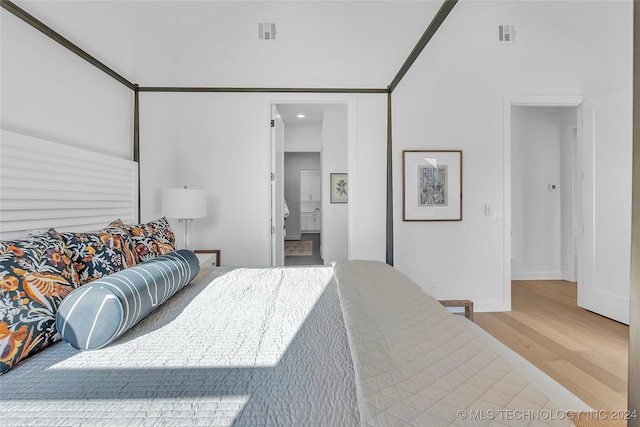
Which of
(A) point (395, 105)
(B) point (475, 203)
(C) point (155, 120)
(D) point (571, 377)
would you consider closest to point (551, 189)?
(B) point (475, 203)

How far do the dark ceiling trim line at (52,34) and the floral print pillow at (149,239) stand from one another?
1.04 metres

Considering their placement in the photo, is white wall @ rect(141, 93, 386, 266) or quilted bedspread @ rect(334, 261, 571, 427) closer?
quilted bedspread @ rect(334, 261, 571, 427)

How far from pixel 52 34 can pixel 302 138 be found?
5185 mm

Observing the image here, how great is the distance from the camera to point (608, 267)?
3.08 m

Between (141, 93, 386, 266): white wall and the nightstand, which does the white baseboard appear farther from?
the nightstand

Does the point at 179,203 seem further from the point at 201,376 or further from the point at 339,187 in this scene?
the point at 339,187

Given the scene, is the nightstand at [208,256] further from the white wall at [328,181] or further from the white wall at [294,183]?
the white wall at [294,183]

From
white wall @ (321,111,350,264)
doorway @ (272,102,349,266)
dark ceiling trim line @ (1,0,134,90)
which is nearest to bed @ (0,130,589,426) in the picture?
dark ceiling trim line @ (1,0,134,90)

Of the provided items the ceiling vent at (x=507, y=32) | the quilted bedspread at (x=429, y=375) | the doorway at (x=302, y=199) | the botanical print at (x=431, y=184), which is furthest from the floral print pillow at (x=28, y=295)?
the doorway at (x=302, y=199)

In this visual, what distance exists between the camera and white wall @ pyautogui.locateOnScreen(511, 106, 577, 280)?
450 centimetres

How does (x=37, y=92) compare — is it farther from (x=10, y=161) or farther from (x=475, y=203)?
(x=475, y=203)

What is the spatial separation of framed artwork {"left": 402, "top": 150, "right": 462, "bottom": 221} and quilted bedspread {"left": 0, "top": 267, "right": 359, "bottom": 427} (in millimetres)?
2243

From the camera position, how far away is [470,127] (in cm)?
327

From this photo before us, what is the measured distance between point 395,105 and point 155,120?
236 centimetres
